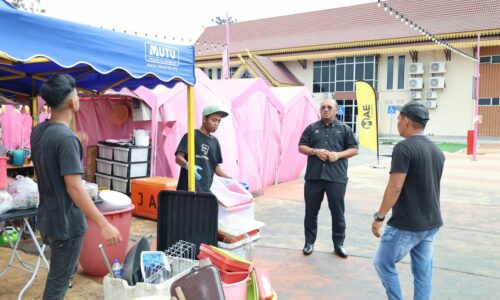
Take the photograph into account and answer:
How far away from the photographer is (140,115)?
821 cm

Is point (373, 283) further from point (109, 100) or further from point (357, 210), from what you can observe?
point (109, 100)

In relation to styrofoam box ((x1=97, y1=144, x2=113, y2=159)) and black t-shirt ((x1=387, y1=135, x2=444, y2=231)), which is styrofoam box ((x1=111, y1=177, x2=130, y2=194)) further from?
black t-shirt ((x1=387, y1=135, x2=444, y2=231))

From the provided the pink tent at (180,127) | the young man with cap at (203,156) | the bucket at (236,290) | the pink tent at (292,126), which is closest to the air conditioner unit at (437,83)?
the pink tent at (292,126)

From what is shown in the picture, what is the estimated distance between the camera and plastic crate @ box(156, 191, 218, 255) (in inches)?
130

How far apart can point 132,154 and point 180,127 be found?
40.8 inches

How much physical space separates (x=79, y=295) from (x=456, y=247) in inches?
183

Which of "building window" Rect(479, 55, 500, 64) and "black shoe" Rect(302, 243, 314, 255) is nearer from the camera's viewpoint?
"black shoe" Rect(302, 243, 314, 255)

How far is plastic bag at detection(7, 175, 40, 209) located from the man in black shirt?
284 centimetres

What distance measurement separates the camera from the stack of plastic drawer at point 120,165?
25.4ft

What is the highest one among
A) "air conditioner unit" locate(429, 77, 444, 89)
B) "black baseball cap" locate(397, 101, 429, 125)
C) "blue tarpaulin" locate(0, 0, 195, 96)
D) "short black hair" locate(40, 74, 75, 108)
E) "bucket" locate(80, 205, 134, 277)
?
"air conditioner unit" locate(429, 77, 444, 89)

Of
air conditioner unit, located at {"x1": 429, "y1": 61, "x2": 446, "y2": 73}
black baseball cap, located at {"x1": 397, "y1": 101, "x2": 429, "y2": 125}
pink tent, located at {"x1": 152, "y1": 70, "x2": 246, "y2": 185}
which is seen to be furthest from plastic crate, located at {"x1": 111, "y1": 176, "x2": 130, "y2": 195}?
air conditioner unit, located at {"x1": 429, "y1": 61, "x2": 446, "y2": 73}

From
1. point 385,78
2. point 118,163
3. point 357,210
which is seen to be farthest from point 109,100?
point 385,78

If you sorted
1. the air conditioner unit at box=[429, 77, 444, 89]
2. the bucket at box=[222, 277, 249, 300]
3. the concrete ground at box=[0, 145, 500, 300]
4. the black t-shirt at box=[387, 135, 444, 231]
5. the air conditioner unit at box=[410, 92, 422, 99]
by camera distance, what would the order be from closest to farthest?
1. the bucket at box=[222, 277, 249, 300]
2. the black t-shirt at box=[387, 135, 444, 231]
3. the concrete ground at box=[0, 145, 500, 300]
4. the air conditioner unit at box=[429, 77, 444, 89]
5. the air conditioner unit at box=[410, 92, 422, 99]

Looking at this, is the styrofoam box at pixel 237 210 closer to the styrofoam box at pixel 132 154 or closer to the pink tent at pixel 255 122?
the styrofoam box at pixel 132 154
